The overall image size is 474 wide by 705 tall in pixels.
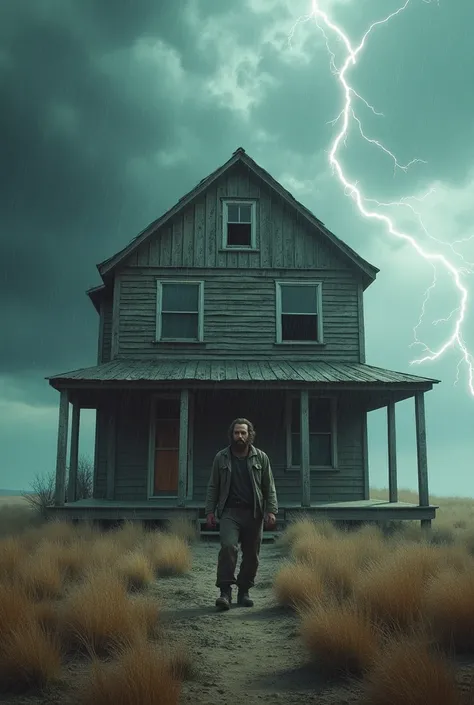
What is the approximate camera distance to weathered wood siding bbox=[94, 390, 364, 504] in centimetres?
1554

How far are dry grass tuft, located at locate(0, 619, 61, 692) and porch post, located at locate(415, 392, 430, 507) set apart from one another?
34.8ft

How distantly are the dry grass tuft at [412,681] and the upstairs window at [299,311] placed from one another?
499 inches

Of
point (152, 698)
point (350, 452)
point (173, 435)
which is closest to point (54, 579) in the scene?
point (152, 698)

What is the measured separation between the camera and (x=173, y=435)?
15.9 m

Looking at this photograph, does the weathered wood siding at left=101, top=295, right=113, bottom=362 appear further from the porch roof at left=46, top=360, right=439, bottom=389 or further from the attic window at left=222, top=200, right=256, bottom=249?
the attic window at left=222, top=200, right=256, bottom=249

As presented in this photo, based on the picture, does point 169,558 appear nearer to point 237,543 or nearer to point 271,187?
point 237,543

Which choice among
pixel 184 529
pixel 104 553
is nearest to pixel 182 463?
pixel 184 529

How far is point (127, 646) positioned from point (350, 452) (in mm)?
11847

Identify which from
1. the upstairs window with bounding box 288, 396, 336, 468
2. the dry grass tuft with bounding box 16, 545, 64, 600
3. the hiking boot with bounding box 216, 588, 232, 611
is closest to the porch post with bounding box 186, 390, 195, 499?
the upstairs window with bounding box 288, 396, 336, 468

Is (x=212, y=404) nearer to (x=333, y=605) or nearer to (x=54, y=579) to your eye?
(x=54, y=579)

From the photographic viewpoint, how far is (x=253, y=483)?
6695 mm

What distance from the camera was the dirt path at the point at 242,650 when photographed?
13.2 ft

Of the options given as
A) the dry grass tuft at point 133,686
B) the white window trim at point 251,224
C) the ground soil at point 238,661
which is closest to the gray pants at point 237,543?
the ground soil at point 238,661

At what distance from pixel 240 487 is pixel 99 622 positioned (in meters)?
2.22
